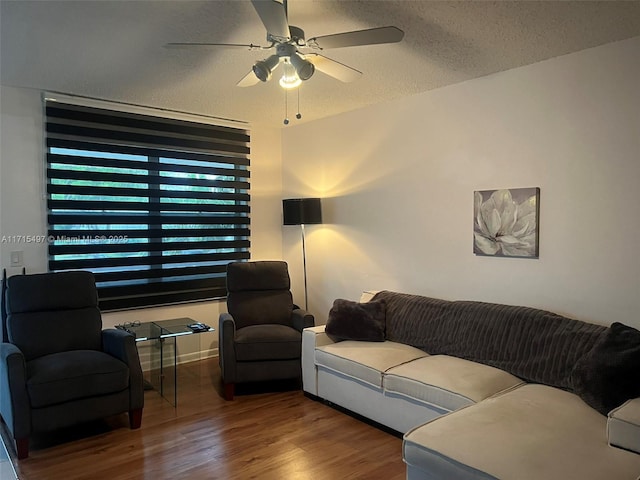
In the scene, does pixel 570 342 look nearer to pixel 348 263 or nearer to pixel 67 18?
pixel 348 263

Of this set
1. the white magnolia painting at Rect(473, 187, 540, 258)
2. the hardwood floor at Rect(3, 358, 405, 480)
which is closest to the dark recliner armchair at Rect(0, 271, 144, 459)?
the hardwood floor at Rect(3, 358, 405, 480)

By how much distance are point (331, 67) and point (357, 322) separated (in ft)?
6.36

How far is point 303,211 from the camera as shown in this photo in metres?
4.72

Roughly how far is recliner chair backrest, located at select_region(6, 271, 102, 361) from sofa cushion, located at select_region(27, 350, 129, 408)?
167mm

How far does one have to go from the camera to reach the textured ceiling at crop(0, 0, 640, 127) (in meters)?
2.45

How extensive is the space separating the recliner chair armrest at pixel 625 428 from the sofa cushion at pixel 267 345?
2340 millimetres

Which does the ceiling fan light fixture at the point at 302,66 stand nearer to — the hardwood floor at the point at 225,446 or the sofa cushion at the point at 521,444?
the sofa cushion at the point at 521,444

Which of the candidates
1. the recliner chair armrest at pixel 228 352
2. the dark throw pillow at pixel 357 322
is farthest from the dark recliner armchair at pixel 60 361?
the dark throw pillow at pixel 357 322

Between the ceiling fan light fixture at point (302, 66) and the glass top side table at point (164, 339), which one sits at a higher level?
the ceiling fan light fixture at point (302, 66)

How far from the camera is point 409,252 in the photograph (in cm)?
416

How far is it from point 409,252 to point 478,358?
122 centimetres

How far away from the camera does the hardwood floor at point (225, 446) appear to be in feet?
8.91

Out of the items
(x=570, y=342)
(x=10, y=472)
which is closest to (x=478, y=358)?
(x=570, y=342)

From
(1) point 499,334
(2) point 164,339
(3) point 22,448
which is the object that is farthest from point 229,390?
(1) point 499,334
